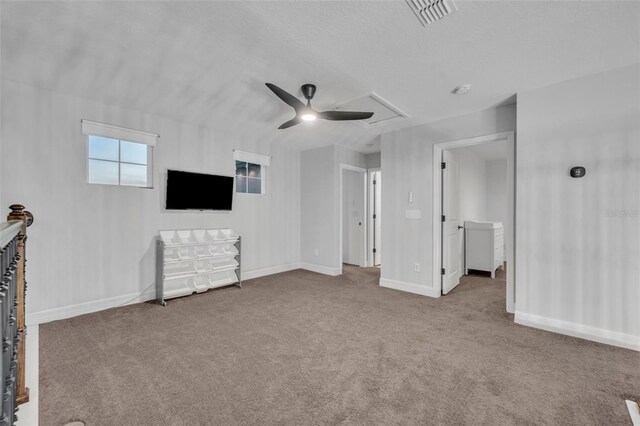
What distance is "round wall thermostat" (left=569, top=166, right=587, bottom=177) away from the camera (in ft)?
8.86

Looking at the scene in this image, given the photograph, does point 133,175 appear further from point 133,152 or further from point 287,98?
point 287,98

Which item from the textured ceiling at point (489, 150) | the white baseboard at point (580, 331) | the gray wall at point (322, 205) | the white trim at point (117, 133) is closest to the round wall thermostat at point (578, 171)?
the white baseboard at point (580, 331)

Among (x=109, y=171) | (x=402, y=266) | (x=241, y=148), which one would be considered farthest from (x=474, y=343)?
(x=109, y=171)

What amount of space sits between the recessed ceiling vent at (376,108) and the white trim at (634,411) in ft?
10.3

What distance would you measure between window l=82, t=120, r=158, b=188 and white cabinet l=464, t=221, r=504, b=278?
5512 mm

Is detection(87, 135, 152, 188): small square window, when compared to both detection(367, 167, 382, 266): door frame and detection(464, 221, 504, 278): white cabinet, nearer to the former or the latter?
detection(367, 167, 382, 266): door frame

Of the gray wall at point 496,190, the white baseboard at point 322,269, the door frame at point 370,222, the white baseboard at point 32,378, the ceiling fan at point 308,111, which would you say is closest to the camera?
the white baseboard at point 32,378

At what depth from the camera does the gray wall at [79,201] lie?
115 inches

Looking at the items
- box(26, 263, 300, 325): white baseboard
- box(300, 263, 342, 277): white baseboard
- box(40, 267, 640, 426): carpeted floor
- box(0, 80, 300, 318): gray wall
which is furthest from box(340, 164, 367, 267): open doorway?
box(26, 263, 300, 325): white baseboard

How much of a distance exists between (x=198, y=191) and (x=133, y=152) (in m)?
0.93

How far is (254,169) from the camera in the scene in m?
5.16

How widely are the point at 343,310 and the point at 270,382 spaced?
1.57 m

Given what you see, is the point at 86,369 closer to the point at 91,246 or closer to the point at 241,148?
the point at 91,246

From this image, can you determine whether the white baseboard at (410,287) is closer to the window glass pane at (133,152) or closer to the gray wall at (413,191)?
the gray wall at (413,191)
